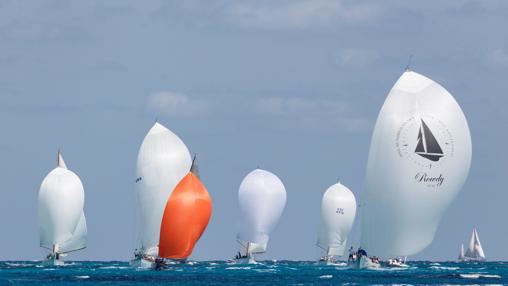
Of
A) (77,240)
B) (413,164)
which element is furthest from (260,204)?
(413,164)

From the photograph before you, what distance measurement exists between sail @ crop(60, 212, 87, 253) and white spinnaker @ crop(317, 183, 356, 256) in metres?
31.8

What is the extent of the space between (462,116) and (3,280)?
42099 mm

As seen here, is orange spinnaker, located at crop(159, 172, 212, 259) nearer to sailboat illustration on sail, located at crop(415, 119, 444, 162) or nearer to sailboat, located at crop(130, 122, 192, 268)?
sailboat, located at crop(130, 122, 192, 268)

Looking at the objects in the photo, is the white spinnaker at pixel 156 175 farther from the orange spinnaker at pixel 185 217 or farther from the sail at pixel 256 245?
the sail at pixel 256 245

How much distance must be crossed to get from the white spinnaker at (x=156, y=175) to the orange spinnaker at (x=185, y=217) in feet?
46.7

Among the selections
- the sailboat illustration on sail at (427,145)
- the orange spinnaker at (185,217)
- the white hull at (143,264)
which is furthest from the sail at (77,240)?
the sailboat illustration on sail at (427,145)

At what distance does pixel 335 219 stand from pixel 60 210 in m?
39.1

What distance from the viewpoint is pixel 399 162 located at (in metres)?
85.8

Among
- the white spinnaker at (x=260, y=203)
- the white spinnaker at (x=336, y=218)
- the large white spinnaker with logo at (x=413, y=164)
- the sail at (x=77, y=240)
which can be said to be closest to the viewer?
the large white spinnaker with logo at (x=413, y=164)

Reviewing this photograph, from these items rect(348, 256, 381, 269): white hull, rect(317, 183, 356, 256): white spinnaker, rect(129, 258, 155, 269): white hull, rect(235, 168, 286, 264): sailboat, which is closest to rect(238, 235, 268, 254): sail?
rect(235, 168, 286, 264): sailboat

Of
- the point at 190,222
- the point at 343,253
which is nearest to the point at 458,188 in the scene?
the point at 190,222

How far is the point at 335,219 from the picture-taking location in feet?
554

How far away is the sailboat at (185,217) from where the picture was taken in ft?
341

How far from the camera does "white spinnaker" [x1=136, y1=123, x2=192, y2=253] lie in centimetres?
12031
